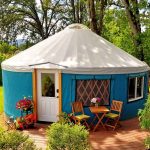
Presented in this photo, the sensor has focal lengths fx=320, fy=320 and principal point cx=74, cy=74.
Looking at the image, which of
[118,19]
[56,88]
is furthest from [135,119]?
[118,19]

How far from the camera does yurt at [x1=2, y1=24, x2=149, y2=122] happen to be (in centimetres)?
973

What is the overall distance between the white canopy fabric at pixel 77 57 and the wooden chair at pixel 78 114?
3.27 ft

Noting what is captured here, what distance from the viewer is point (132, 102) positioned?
10.7m

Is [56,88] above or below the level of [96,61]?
below

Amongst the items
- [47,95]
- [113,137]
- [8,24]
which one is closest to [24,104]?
[47,95]

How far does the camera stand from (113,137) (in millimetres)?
8641

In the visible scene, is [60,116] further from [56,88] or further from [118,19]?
[118,19]

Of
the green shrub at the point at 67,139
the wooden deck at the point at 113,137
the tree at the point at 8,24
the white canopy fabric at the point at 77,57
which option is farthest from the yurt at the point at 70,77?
the tree at the point at 8,24

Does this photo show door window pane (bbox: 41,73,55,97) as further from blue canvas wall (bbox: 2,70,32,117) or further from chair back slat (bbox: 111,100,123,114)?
chair back slat (bbox: 111,100,123,114)

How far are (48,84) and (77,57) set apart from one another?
4.09 ft

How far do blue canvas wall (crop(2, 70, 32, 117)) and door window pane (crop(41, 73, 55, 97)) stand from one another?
17.1 inches

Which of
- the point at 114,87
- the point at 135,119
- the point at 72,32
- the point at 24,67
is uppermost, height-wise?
the point at 72,32

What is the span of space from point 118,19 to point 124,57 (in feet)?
28.0

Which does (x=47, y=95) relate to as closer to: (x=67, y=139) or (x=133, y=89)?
(x=133, y=89)
